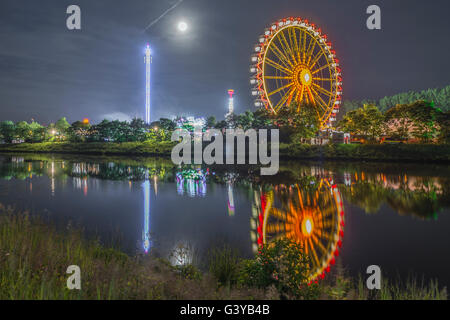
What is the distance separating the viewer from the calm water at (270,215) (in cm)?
822

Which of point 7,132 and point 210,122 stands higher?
point 7,132

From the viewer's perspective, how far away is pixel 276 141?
153 feet

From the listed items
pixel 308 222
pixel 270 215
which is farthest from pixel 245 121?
pixel 308 222

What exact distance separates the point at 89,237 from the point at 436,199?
16.2 metres

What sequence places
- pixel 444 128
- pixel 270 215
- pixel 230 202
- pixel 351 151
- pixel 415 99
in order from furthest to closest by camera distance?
1. pixel 415 99
2. pixel 351 151
3. pixel 444 128
4. pixel 230 202
5. pixel 270 215

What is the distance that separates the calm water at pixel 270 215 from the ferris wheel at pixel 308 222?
0.13ft

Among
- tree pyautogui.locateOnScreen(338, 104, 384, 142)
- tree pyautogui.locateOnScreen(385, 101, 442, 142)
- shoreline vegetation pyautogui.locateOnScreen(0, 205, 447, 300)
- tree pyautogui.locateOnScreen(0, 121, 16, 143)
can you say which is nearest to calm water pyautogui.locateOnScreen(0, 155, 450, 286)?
shoreline vegetation pyautogui.locateOnScreen(0, 205, 447, 300)

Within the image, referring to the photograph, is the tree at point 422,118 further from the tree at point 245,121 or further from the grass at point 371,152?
the tree at point 245,121

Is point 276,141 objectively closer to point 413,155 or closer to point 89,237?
point 413,155

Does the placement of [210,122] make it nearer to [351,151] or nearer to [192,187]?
[351,151]

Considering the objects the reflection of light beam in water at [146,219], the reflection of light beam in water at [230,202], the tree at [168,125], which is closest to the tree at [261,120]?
the tree at [168,125]

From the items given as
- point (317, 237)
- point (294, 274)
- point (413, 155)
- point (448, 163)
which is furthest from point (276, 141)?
point (294, 274)

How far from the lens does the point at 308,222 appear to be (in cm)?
1132

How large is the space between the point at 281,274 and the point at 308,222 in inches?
271
